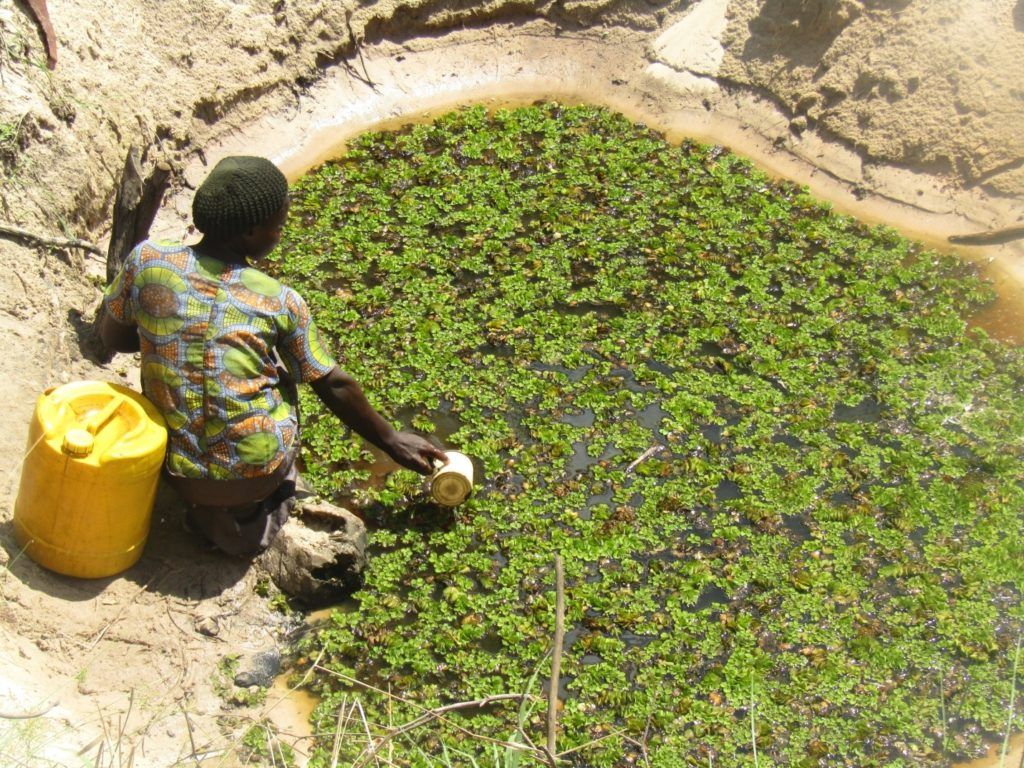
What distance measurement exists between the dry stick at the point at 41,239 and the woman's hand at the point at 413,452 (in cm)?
200

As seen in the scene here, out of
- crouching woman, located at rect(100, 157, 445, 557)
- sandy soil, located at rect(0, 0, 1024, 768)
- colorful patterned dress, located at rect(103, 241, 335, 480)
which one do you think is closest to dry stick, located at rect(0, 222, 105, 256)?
sandy soil, located at rect(0, 0, 1024, 768)

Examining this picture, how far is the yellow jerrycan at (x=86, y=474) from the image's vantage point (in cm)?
361

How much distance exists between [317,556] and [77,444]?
3.95ft

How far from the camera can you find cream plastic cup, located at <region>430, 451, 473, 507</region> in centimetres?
466

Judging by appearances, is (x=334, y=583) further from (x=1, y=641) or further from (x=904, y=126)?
(x=904, y=126)

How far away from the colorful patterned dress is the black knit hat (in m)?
0.15

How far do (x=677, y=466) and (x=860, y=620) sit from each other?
1.15 m

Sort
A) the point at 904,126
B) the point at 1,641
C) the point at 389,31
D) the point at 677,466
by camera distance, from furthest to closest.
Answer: the point at 389,31
the point at 904,126
the point at 677,466
the point at 1,641

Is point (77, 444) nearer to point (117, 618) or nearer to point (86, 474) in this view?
point (86, 474)

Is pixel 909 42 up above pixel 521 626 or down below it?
above

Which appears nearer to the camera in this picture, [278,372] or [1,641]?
[1,641]

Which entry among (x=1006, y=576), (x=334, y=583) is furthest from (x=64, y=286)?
(x=1006, y=576)

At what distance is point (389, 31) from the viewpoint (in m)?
8.12

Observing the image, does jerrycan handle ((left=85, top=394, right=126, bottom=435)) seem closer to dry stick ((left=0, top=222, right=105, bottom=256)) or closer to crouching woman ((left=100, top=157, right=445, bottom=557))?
crouching woman ((left=100, top=157, right=445, bottom=557))
